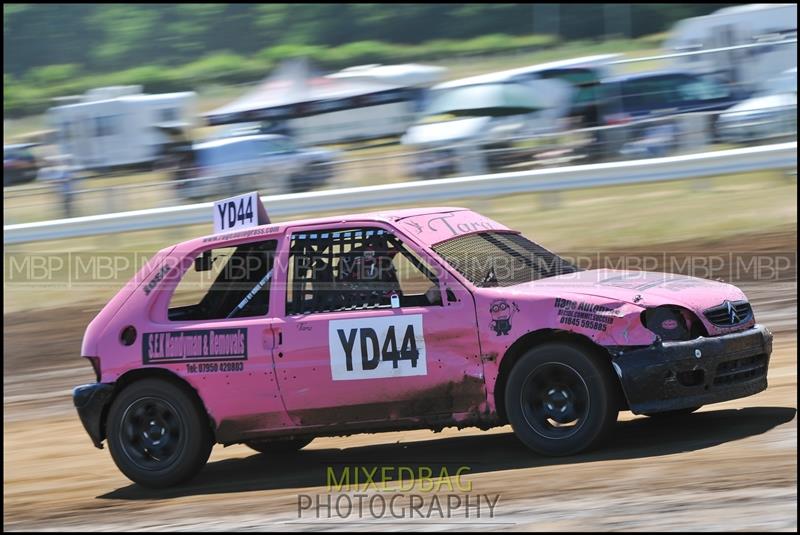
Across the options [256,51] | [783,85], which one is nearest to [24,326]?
[783,85]

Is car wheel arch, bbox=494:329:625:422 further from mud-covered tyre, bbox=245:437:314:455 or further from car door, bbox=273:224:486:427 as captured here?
mud-covered tyre, bbox=245:437:314:455

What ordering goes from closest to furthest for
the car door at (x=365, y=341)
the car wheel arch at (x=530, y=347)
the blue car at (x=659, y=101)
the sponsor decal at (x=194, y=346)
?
the car wheel arch at (x=530, y=347) → the car door at (x=365, y=341) → the sponsor decal at (x=194, y=346) → the blue car at (x=659, y=101)

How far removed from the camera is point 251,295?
697 cm

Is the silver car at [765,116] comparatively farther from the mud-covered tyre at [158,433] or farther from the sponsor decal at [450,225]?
the mud-covered tyre at [158,433]

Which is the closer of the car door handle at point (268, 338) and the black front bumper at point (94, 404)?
the car door handle at point (268, 338)

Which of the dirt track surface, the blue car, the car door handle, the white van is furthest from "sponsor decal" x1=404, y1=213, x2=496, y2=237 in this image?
the blue car

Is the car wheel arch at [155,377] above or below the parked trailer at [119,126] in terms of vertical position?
below

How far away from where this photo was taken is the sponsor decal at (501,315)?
6195 mm

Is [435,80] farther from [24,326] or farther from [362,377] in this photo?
[362,377]

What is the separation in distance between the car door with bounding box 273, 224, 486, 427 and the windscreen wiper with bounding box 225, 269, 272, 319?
171 millimetres

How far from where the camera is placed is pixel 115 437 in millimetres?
7082

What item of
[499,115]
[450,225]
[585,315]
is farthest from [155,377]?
[499,115]

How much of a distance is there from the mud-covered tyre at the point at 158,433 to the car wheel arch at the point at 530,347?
1.93 m

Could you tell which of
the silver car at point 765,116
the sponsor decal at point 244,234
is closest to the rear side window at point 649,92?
the silver car at point 765,116
